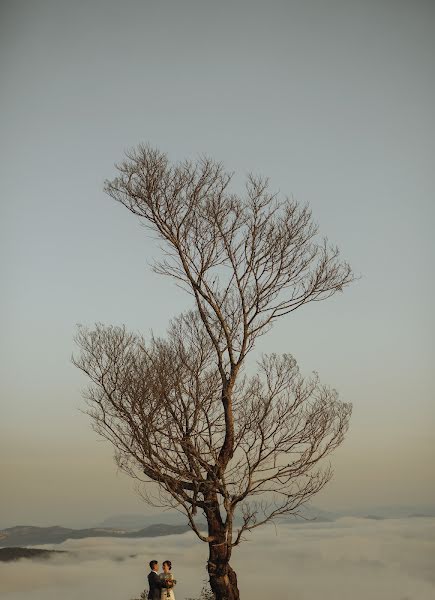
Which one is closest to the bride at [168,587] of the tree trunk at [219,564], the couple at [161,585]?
the couple at [161,585]

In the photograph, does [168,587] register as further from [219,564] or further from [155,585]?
[219,564]

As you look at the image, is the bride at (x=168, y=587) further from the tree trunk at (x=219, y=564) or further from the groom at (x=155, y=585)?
the tree trunk at (x=219, y=564)

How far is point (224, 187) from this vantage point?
1262 centimetres

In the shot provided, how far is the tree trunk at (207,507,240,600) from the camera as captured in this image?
11.3m

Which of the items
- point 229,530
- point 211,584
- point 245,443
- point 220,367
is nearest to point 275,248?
point 220,367

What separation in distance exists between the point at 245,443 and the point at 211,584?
2088 millimetres

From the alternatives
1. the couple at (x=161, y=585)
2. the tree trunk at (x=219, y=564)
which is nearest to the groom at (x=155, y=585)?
the couple at (x=161, y=585)

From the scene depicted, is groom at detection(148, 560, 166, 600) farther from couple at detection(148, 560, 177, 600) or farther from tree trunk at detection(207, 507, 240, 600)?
tree trunk at detection(207, 507, 240, 600)

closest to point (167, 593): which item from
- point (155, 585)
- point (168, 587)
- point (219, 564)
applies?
point (168, 587)

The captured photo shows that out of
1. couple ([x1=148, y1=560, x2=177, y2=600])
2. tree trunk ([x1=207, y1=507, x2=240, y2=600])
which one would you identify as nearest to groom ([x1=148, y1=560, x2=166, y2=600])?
couple ([x1=148, y1=560, x2=177, y2=600])

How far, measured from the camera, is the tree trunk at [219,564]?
37.1 feet

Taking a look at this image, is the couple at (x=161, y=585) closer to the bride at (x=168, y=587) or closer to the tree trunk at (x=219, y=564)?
the bride at (x=168, y=587)

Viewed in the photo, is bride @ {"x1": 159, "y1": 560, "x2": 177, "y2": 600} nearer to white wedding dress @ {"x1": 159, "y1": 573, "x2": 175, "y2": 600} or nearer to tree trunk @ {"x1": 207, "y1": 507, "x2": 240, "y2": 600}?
white wedding dress @ {"x1": 159, "y1": 573, "x2": 175, "y2": 600}

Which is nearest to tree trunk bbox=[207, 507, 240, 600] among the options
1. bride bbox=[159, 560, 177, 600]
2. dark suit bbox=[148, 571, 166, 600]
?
bride bbox=[159, 560, 177, 600]
